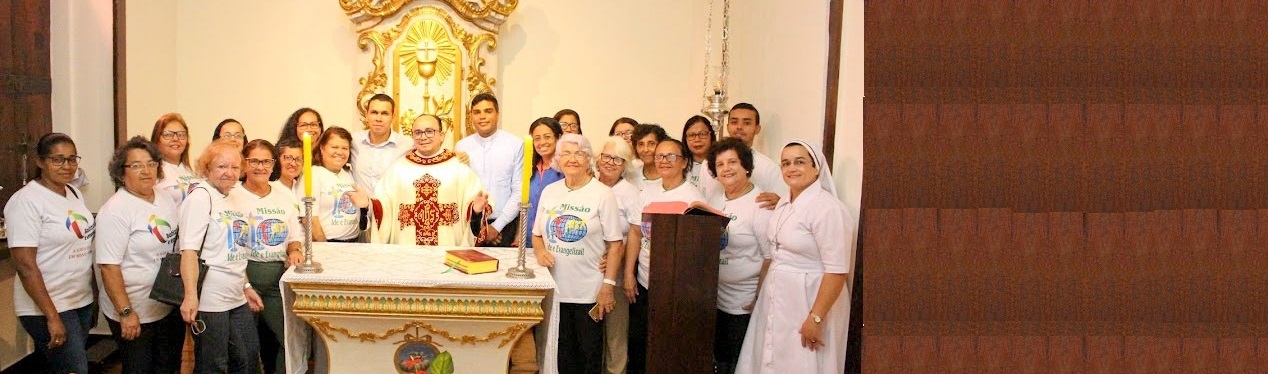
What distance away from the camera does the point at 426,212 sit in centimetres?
452

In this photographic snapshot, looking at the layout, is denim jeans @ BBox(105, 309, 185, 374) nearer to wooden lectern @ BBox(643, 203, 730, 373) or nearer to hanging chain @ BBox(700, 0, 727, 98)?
wooden lectern @ BBox(643, 203, 730, 373)

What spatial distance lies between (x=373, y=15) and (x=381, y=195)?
2.60 meters

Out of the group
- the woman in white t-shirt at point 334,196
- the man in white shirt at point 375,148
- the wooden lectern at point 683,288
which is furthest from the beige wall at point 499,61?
the wooden lectern at point 683,288

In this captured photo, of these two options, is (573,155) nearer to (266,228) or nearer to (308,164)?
(308,164)

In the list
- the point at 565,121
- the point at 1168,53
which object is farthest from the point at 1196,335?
the point at 565,121

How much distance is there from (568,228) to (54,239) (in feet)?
6.85

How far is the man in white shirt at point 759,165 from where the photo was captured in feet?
12.2

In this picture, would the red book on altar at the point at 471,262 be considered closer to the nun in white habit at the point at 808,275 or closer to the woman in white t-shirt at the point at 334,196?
the nun in white habit at the point at 808,275

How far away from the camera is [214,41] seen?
7000 mm

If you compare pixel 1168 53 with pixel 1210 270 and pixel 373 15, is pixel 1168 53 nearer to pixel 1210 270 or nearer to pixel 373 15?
pixel 1210 270

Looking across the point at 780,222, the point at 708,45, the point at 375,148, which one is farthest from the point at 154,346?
the point at 708,45

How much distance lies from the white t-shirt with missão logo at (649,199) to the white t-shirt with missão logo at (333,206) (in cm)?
150

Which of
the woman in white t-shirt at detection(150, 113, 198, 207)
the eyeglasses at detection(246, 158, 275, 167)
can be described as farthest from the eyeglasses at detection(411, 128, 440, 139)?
the woman in white t-shirt at detection(150, 113, 198, 207)

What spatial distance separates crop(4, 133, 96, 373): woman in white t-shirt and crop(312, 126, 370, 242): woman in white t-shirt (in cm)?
101
